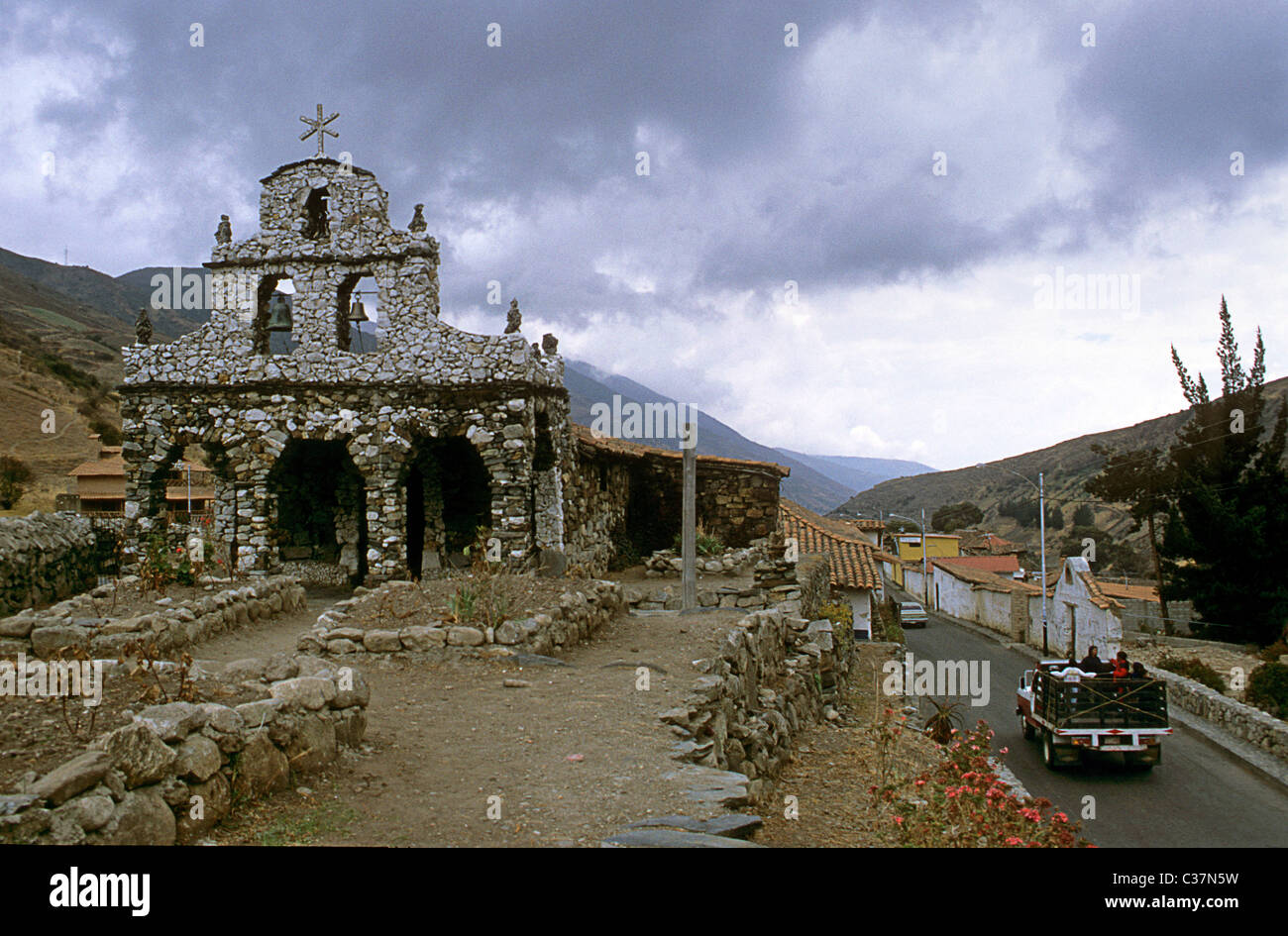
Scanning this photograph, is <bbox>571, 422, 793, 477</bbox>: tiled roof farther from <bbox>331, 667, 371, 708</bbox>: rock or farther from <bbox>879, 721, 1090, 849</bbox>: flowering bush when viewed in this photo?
<bbox>879, 721, 1090, 849</bbox>: flowering bush

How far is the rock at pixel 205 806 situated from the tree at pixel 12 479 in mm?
32984

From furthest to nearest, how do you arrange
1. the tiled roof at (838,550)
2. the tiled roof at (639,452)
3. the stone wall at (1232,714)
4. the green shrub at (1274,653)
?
the tiled roof at (838,550), the green shrub at (1274,653), the tiled roof at (639,452), the stone wall at (1232,714)

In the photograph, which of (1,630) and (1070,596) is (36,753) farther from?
(1070,596)

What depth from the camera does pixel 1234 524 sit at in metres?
31.2

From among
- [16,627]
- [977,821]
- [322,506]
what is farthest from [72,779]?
[322,506]

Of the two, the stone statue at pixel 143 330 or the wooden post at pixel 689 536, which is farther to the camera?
the stone statue at pixel 143 330

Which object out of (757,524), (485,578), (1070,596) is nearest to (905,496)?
(1070,596)

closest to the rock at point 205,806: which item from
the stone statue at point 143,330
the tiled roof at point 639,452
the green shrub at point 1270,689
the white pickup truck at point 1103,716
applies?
the tiled roof at point 639,452

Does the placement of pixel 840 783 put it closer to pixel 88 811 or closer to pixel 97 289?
pixel 88 811

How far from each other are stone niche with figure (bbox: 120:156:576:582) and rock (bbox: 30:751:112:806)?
40.2 ft

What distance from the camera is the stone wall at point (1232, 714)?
18500mm

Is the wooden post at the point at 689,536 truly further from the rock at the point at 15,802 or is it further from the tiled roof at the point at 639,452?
the rock at the point at 15,802

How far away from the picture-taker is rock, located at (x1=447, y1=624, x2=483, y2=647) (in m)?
9.50
